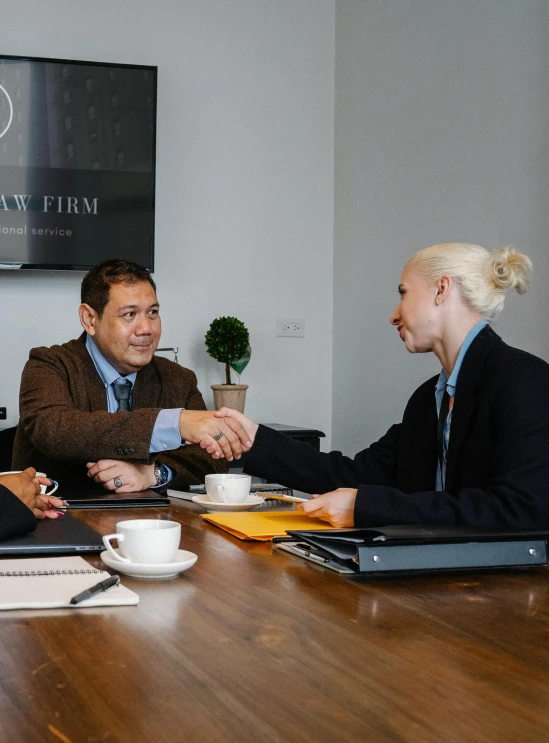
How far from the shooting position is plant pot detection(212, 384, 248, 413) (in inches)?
152

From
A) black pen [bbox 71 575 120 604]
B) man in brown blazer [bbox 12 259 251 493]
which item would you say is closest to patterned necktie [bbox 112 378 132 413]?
man in brown blazer [bbox 12 259 251 493]

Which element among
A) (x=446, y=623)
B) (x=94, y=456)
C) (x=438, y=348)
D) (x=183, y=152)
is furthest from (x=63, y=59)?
(x=446, y=623)

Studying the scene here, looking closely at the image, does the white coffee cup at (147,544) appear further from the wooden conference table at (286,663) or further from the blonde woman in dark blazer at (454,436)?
the blonde woman in dark blazer at (454,436)

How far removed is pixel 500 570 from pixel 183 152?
10.4 feet

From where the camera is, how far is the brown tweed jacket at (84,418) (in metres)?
2.14

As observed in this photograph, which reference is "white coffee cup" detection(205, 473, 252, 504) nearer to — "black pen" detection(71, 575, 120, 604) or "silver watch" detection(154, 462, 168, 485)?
"silver watch" detection(154, 462, 168, 485)

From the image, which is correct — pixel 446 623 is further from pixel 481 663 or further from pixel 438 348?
pixel 438 348

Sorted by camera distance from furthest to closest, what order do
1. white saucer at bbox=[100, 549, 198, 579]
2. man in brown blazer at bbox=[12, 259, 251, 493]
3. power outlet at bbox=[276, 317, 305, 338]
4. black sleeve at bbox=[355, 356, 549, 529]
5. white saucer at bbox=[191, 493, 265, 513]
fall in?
power outlet at bbox=[276, 317, 305, 338] < man in brown blazer at bbox=[12, 259, 251, 493] < white saucer at bbox=[191, 493, 265, 513] < black sleeve at bbox=[355, 356, 549, 529] < white saucer at bbox=[100, 549, 198, 579]

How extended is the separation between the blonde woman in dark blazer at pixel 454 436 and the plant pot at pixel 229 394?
1737 millimetres

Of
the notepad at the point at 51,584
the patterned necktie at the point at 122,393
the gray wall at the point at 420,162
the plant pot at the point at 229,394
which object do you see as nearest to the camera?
the notepad at the point at 51,584

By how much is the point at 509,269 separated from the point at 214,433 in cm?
76

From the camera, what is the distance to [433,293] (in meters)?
1.99

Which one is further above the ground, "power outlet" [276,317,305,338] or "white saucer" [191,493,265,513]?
"power outlet" [276,317,305,338]

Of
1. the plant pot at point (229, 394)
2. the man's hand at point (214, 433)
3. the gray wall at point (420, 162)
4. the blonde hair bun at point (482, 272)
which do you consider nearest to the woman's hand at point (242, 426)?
the man's hand at point (214, 433)
